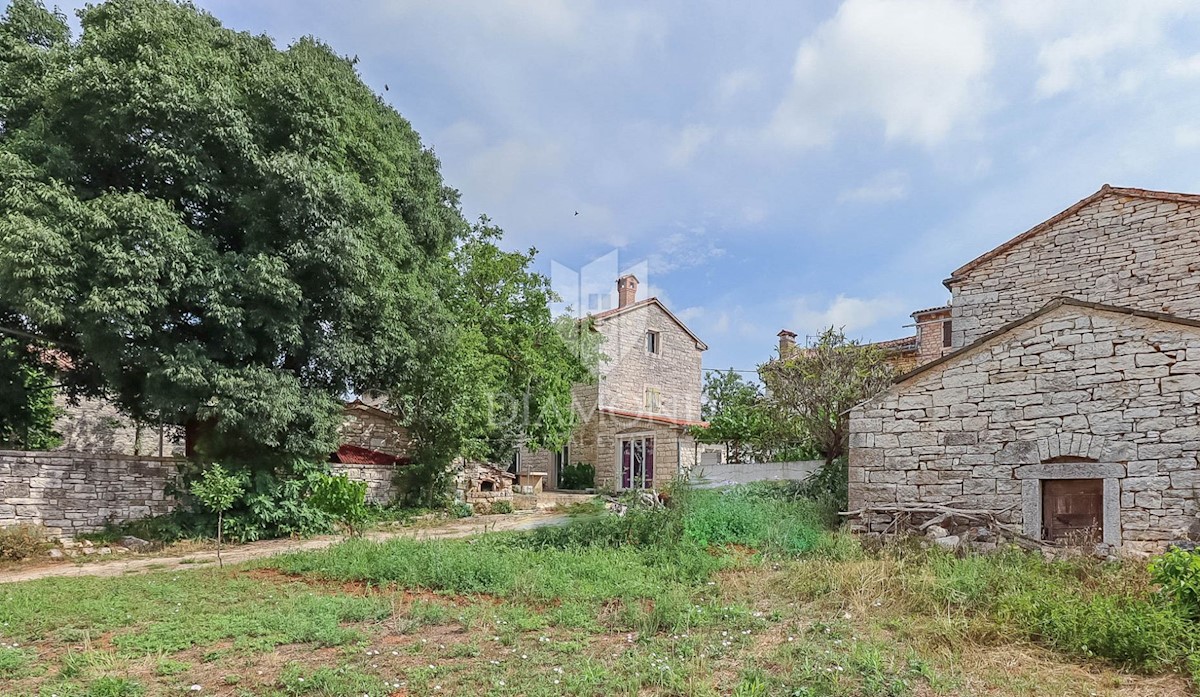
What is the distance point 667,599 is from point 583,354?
53.0ft

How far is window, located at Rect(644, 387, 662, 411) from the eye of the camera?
87.2ft

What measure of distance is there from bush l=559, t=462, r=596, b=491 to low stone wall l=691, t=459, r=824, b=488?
7.47 metres

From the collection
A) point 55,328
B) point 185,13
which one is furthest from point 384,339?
point 185,13

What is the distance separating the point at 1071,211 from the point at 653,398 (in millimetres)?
16170

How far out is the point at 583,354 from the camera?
2194 centimetres

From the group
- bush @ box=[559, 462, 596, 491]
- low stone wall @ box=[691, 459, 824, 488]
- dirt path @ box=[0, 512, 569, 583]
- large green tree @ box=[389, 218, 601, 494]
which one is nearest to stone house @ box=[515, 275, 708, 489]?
bush @ box=[559, 462, 596, 491]

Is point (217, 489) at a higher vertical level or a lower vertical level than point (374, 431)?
lower

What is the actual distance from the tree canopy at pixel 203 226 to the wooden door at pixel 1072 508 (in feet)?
34.9

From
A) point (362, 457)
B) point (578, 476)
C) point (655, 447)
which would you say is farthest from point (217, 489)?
point (578, 476)

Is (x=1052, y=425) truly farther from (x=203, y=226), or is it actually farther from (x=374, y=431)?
(x=374, y=431)

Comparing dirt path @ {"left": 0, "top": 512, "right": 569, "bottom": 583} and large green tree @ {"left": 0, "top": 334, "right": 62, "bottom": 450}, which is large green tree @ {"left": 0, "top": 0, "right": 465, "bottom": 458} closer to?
large green tree @ {"left": 0, "top": 334, "right": 62, "bottom": 450}

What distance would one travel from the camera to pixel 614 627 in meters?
5.69

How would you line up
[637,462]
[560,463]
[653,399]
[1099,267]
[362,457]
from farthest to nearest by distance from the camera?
1. [653,399]
2. [560,463]
3. [637,462]
4. [362,457]
5. [1099,267]

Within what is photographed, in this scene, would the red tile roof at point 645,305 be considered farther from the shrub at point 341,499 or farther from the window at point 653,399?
Result: the shrub at point 341,499
